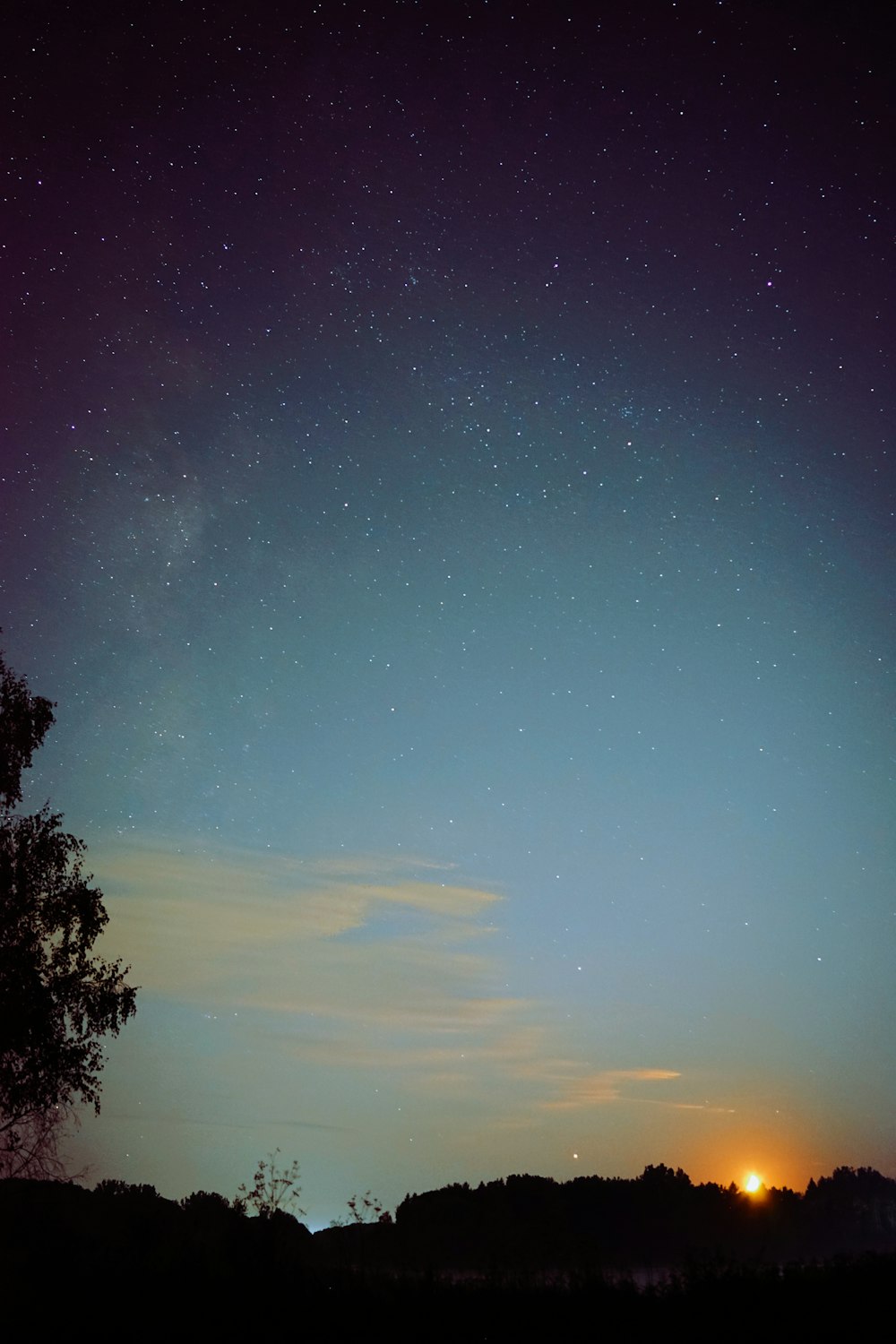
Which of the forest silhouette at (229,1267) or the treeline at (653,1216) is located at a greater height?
the forest silhouette at (229,1267)

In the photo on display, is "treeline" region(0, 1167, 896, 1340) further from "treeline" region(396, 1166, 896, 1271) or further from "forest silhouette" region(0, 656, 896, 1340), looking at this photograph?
"treeline" region(396, 1166, 896, 1271)

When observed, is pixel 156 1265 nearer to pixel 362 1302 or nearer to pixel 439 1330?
pixel 362 1302

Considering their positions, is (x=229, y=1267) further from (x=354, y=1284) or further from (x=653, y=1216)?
(x=653, y=1216)

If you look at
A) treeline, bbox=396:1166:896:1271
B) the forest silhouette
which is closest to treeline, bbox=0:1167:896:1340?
the forest silhouette

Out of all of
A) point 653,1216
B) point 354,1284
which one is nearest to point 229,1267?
point 354,1284

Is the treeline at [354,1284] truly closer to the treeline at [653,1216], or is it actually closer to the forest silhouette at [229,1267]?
the forest silhouette at [229,1267]

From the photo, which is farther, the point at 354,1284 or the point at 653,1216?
the point at 653,1216

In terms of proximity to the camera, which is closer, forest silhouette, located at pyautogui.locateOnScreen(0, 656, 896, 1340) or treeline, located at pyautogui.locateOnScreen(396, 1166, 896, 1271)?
forest silhouette, located at pyautogui.locateOnScreen(0, 656, 896, 1340)

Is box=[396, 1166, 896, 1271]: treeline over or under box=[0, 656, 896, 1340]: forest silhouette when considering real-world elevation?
under

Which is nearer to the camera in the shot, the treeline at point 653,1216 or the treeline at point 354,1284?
the treeline at point 354,1284

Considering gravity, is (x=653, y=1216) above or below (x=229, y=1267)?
below

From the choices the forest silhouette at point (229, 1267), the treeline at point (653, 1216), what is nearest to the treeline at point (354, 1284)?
the forest silhouette at point (229, 1267)

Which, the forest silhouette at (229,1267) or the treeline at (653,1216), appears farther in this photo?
the treeline at (653,1216)

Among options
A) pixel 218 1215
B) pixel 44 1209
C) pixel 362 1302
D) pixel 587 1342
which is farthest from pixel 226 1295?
pixel 44 1209
